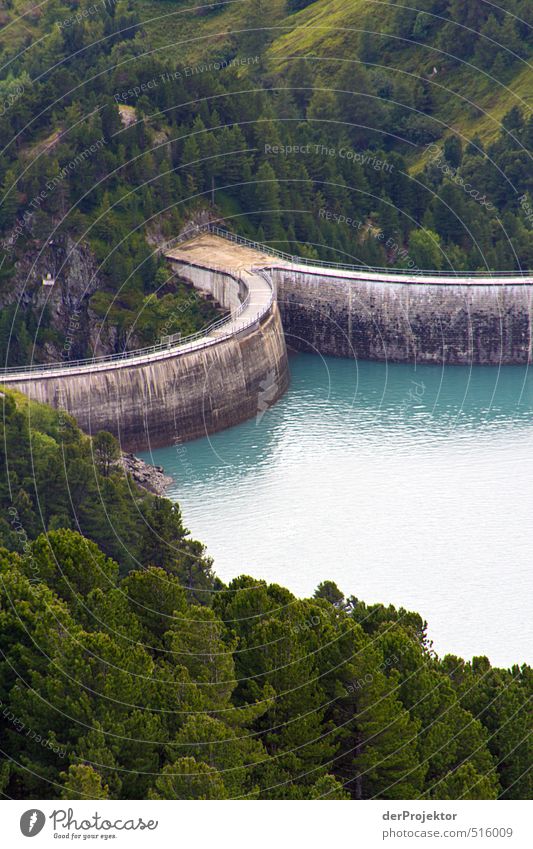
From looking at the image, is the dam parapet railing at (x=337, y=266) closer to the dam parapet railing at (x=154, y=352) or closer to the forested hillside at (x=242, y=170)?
the forested hillside at (x=242, y=170)

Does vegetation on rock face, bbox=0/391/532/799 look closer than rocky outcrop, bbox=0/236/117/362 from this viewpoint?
Yes

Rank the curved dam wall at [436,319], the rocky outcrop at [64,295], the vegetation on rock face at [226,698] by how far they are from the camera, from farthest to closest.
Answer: the curved dam wall at [436,319] → the rocky outcrop at [64,295] → the vegetation on rock face at [226,698]

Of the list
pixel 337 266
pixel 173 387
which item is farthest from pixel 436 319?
pixel 173 387

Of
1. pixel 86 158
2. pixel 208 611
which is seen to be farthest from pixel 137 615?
pixel 86 158

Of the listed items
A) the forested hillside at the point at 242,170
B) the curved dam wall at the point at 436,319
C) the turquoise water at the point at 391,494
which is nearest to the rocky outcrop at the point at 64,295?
the forested hillside at the point at 242,170

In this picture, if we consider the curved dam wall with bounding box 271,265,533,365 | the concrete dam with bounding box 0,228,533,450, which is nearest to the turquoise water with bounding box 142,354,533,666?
the concrete dam with bounding box 0,228,533,450

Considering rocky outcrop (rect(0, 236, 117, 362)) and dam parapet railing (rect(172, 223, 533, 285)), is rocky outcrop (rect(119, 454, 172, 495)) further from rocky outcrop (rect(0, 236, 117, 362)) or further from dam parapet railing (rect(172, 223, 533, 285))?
dam parapet railing (rect(172, 223, 533, 285))

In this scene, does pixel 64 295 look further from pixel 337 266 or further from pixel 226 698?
pixel 226 698
